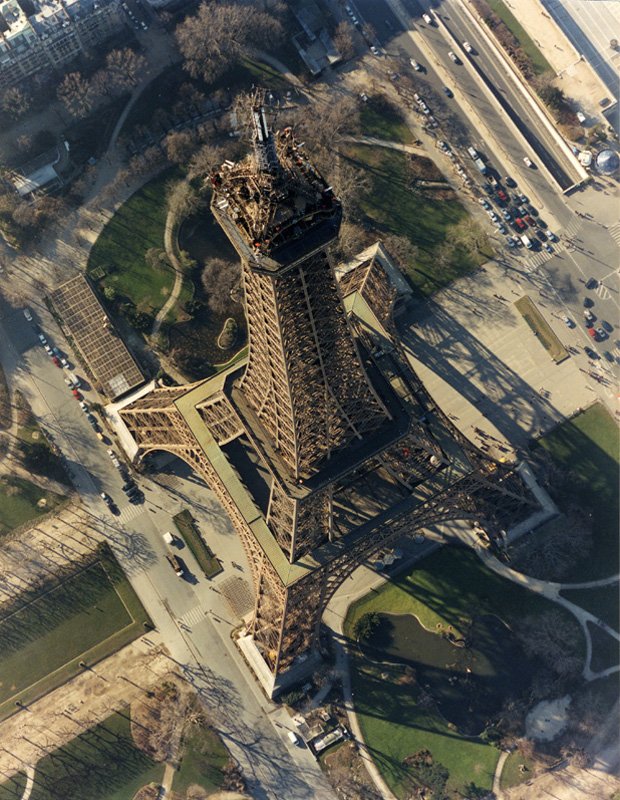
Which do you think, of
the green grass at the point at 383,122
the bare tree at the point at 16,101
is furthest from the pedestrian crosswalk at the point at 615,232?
the bare tree at the point at 16,101

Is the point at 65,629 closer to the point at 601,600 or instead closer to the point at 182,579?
the point at 182,579

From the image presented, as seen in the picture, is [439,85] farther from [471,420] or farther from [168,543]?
[168,543]

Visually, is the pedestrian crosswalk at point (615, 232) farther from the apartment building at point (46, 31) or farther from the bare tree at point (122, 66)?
the apartment building at point (46, 31)

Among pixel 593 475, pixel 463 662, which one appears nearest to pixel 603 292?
pixel 593 475

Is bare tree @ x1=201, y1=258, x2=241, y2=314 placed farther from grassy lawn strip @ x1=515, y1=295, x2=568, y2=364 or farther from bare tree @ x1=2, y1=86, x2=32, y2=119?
grassy lawn strip @ x1=515, y1=295, x2=568, y2=364

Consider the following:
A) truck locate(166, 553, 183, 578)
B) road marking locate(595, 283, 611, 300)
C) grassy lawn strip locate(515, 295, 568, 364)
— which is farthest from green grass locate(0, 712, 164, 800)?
road marking locate(595, 283, 611, 300)

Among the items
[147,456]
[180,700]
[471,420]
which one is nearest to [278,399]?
[147,456]
